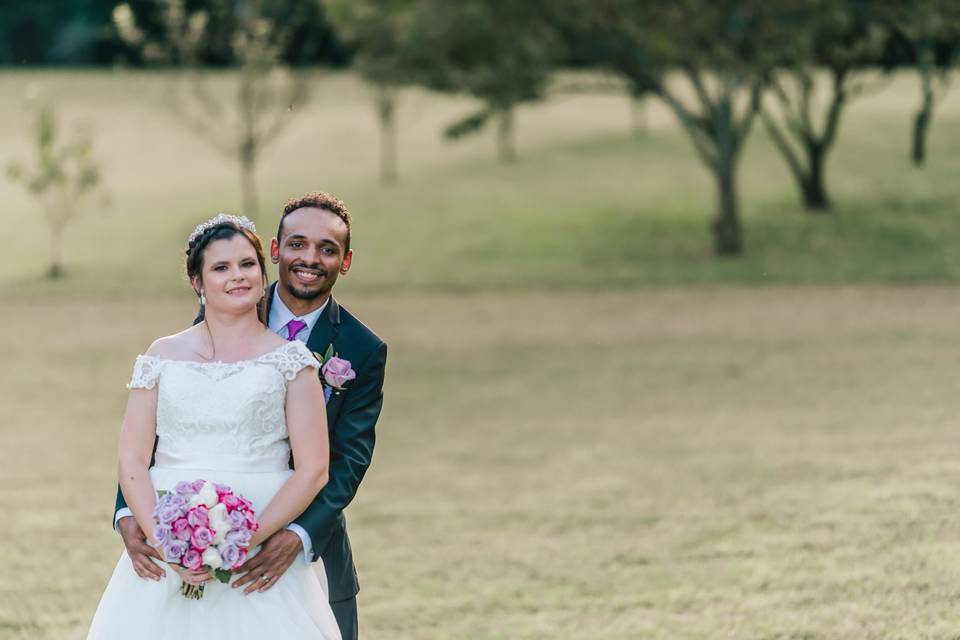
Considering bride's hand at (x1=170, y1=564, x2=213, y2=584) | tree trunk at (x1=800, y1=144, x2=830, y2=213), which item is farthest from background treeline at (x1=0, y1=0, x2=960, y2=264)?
bride's hand at (x1=170, y1=564, x2=213, y2=584)

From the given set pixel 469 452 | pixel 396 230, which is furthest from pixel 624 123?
pixel 469 452

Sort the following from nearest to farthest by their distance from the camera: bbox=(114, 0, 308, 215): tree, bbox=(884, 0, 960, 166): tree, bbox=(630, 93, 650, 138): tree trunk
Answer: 1. bbox=(884, 0, 960, 166): tree
2. bbox=(114, 0, 308, 215): tree
3. bbox=(630, 93, 650, 138): tree trunk

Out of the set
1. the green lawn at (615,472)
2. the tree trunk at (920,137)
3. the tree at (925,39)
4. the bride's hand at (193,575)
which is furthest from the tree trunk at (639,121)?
the bride's hand at (193,575)

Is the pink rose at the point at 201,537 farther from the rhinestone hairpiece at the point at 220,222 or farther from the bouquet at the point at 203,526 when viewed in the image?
the rhinestone hairpiece at the point at 220,222

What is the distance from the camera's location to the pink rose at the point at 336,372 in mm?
4227

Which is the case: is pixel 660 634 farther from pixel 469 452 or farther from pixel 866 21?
pixel 866 21

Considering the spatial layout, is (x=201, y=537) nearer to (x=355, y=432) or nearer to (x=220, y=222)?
(x=355, y=432)

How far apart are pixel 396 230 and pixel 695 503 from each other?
21.4 m

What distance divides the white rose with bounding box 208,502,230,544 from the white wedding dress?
22 cm

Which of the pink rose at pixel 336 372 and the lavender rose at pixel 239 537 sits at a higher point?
the pink rose at pixel 336 372

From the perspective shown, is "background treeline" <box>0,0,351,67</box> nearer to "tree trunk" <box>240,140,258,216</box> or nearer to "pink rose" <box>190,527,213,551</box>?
"tree trunk" <box>240,140,258,216</box>

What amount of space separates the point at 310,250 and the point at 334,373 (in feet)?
1.31

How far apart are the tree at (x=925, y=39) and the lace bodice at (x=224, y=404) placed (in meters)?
23.9

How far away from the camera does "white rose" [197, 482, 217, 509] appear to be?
151 inches
